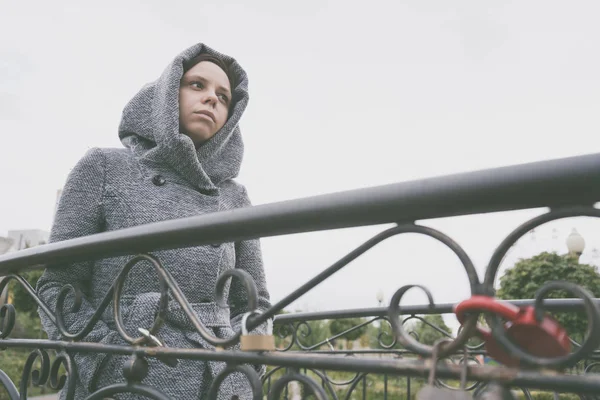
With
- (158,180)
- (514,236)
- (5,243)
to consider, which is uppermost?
(5,243)

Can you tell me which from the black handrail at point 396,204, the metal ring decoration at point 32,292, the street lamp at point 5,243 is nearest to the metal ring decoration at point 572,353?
the black handrail at point 396,204

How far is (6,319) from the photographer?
144 centimetres

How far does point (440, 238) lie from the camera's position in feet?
2.23

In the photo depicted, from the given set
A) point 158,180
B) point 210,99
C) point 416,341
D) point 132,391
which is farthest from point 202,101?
point 416,341

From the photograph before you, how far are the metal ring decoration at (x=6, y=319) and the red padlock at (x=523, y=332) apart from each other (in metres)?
1.34

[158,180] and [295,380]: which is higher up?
[158,180]

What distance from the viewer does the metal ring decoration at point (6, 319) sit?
1.42 m

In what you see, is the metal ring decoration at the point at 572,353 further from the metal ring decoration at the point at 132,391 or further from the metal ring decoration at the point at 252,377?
the metal ring decoration at the point at 132,391

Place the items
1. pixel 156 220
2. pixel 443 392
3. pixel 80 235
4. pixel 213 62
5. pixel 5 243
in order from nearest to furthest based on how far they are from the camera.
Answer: pixel 443 392 < pixel 80 235 < pixel 156 220 < pixel 213 62 < pixel 5 243

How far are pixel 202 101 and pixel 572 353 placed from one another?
1623 mm

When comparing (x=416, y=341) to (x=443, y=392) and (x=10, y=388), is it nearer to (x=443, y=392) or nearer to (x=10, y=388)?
(x=443, y=392)

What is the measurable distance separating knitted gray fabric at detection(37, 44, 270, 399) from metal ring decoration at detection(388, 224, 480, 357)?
3.12ft

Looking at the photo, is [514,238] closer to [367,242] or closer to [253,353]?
[367,242]

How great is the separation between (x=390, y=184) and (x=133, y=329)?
3.46ft
